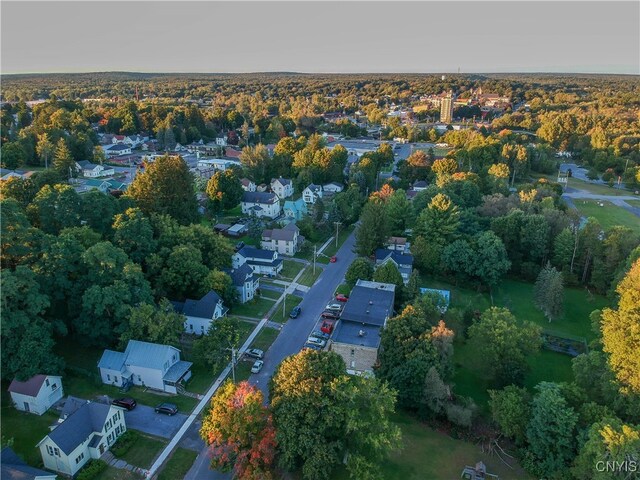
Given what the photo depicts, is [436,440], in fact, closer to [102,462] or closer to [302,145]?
[102,462]

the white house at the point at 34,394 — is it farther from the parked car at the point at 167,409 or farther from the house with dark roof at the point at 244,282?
the house with dark roof at the point at 244,282

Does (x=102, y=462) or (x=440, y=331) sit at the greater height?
(x=440, y=331)

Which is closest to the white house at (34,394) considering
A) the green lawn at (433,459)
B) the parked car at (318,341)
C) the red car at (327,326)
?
the parked car at (318,341)

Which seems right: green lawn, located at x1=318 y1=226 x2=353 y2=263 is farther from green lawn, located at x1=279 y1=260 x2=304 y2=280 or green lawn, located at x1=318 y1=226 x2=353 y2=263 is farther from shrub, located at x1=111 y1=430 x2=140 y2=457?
shrub, located at x1=111 y1=430 x2=140 y2=457

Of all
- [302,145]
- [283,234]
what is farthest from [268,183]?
[283,234]

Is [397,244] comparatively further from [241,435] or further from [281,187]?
[241,435]
